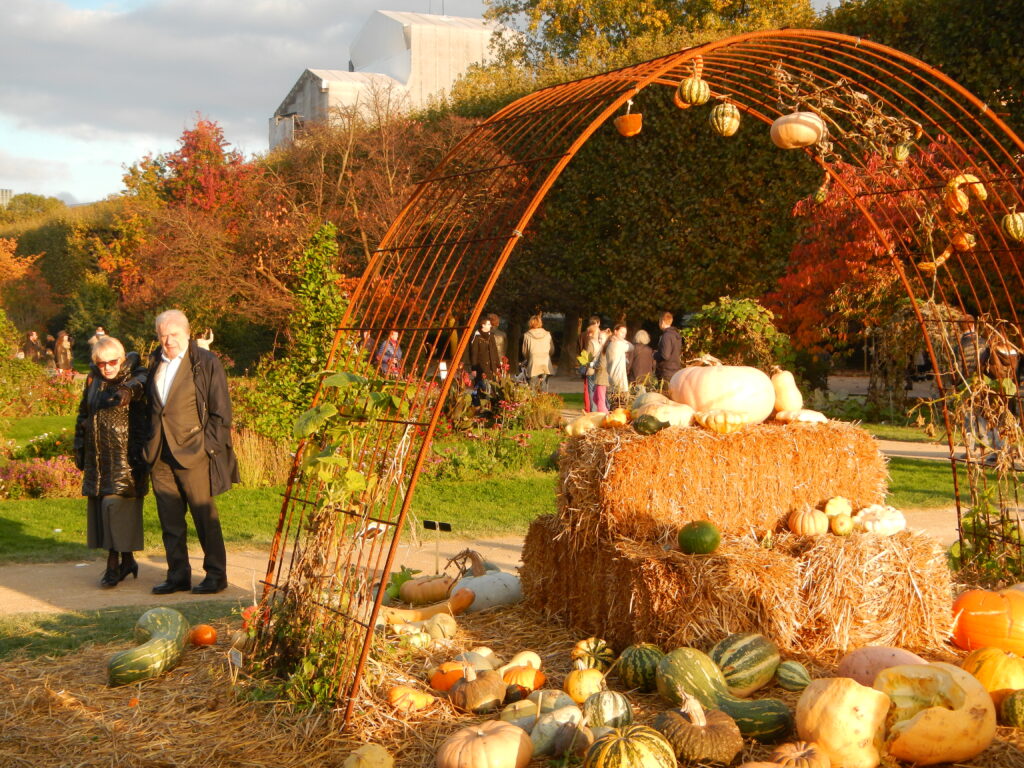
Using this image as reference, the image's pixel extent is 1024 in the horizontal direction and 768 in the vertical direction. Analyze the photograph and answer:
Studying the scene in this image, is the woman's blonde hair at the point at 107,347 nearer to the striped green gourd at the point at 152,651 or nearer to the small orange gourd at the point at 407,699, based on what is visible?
the striped green gourd at the point at 152,651

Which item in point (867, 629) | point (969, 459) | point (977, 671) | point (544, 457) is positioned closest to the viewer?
point (977, 671)

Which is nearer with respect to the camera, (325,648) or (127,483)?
(325,648)

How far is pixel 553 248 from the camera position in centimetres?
2245

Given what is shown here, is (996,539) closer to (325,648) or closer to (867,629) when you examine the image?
(867,629)

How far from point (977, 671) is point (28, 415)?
51.6 ft

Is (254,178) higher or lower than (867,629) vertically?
higher

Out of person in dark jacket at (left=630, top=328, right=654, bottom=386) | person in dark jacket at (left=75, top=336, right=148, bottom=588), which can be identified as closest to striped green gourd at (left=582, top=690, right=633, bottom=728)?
person in dark jacket at (left=75, top=336, right=148, bottom=588)

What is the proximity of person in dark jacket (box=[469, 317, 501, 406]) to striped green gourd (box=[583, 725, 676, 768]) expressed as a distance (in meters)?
10.4

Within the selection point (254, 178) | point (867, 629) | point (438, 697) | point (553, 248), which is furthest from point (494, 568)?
point (254, 178)

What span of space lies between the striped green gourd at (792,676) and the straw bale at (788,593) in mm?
293

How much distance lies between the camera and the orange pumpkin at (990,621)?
4711 millimetres

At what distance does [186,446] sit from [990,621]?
15.2ft

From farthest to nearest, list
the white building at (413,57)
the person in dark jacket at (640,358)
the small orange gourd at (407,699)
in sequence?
1. the white building at (413,57)
2. the person in dark jacket at (640,358)
3. the small orange gourd at (407,699)

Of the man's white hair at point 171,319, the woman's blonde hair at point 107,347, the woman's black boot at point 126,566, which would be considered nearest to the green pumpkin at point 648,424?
the man's white hair at point 171,319
